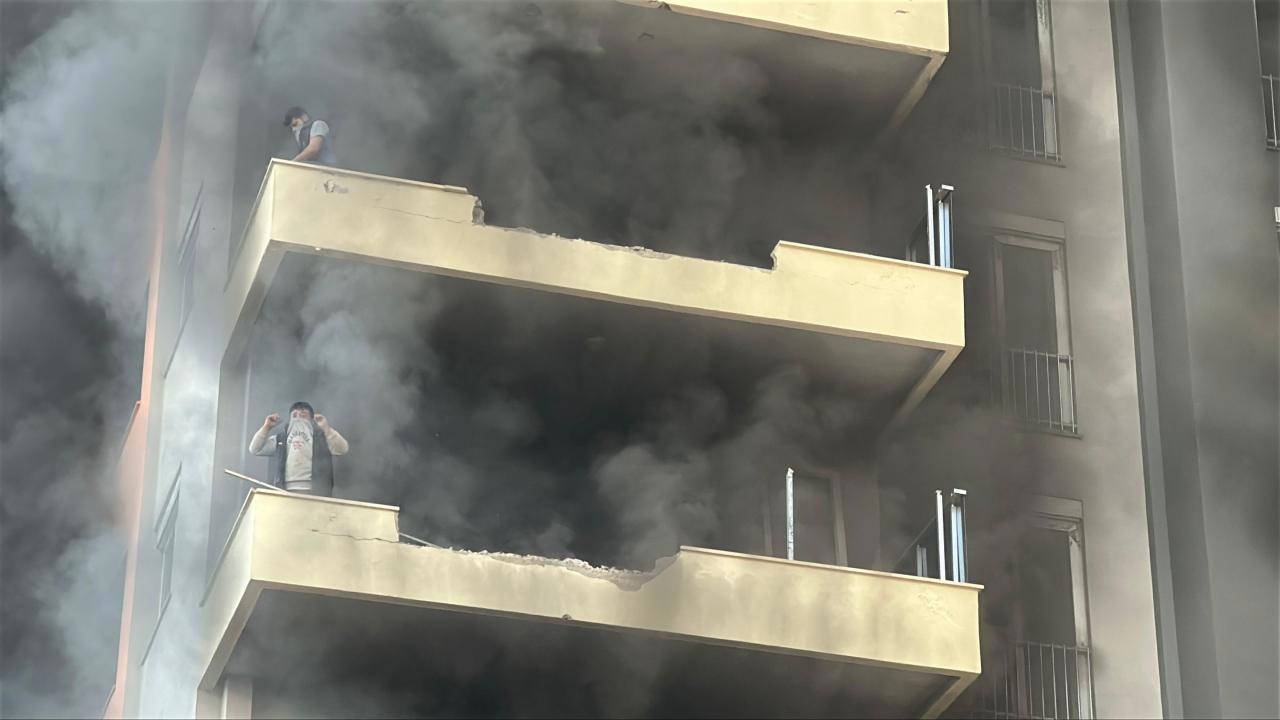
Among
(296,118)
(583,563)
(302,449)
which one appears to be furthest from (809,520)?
(296,118)

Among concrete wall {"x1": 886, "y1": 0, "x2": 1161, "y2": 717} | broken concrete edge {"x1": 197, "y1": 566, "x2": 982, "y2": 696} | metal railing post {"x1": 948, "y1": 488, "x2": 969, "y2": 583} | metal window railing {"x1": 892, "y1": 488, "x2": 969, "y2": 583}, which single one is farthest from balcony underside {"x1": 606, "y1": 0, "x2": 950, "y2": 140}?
broken concrete edge {"x1": 197, "y1": 566, "x2": 982, "y2": 696}

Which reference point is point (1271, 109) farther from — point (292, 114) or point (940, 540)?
point (292, 114)

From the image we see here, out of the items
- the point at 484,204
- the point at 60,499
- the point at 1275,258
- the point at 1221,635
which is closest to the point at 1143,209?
the point at 1275,258

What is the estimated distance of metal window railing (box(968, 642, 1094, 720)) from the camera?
559 inches

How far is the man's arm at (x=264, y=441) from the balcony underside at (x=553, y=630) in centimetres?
70

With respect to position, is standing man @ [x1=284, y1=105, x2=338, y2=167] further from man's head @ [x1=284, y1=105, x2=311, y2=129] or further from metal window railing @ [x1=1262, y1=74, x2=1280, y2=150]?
metal window railing @ [x1=1262, y1=74, x2=1280, y2=150]

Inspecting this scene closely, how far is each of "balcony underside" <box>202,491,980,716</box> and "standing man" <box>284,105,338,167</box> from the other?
9.00 feet

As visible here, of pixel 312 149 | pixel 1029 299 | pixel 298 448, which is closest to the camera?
pixel 298 448

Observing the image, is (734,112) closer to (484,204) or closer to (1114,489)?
(484,204)

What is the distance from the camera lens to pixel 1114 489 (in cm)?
1489

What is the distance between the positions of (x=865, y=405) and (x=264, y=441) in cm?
438

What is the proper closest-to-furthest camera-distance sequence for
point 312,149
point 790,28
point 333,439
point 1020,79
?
1. point 333,439
2. point 312,149
3. point 790,28
4. point 1020,79

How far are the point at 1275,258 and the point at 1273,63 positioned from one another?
6.43 ft

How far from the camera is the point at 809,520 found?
48.6 feet
